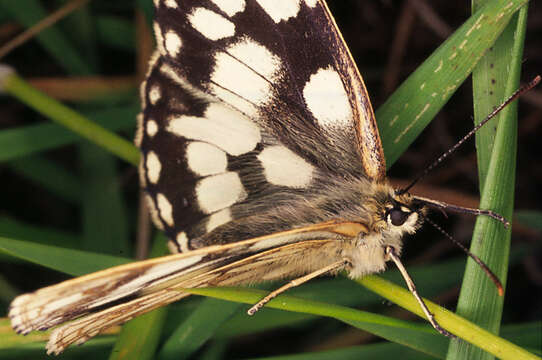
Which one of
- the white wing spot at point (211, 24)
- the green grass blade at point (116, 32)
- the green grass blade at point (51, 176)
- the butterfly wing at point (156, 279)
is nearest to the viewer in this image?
the butterfly wing at point (156, 279)

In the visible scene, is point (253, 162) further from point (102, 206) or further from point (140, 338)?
point (102, 206)

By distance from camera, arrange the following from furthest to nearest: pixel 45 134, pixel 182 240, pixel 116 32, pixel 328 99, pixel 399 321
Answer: pixel 116 32 → pixel 45 134 → pixel 182 240 → pixel 328 99 → pixel 399 321

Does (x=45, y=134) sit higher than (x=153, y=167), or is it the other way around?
(x=45, y=134)

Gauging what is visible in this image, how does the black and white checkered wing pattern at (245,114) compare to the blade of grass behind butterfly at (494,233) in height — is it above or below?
above

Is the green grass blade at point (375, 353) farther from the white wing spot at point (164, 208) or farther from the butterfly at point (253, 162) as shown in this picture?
the white wing spot at point (164, 208)

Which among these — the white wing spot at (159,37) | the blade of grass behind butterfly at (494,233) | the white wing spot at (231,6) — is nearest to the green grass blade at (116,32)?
the white wing spot at (159,37)

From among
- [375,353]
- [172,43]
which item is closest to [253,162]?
[172,43]

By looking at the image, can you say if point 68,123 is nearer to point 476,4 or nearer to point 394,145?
point 394,145

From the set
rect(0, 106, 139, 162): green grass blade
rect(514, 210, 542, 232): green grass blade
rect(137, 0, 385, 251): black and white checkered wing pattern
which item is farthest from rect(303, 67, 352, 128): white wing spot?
rect(0, 106, 139, 162): green grass blade
